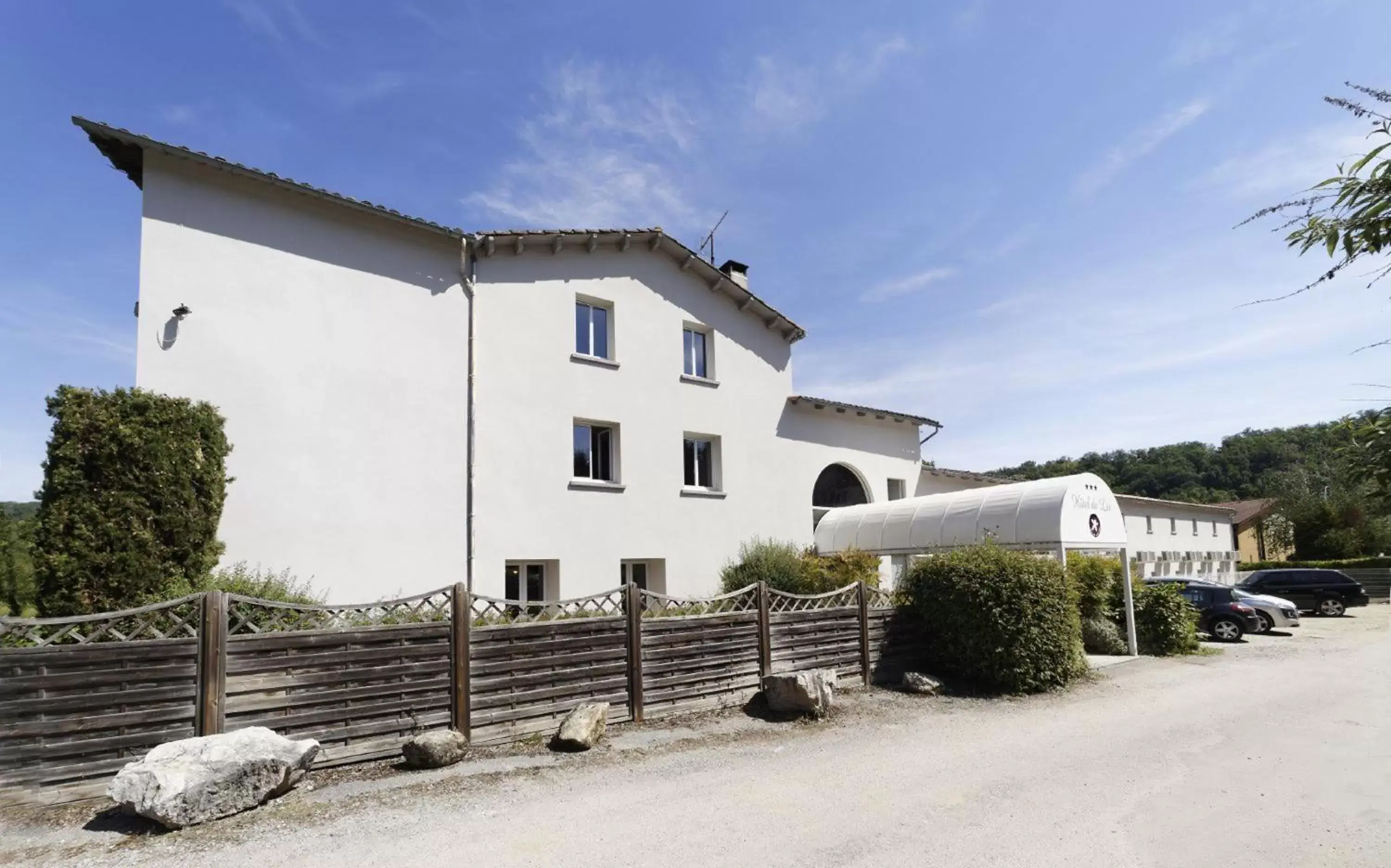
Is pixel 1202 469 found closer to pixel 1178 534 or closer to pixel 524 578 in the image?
pixel 1178 534

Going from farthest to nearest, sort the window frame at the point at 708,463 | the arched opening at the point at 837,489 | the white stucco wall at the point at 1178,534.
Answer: the white stucco wall at the point at 1178,534
the arched opening at the point at 837,489
the window frame at the point at 708,463

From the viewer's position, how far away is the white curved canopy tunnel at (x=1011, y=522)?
1606cm

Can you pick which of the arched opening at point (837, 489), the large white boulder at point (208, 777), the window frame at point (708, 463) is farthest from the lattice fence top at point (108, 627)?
the arched opening at point (837, 489)

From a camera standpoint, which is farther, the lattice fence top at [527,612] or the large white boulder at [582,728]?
the lattice fence top at [527,612]

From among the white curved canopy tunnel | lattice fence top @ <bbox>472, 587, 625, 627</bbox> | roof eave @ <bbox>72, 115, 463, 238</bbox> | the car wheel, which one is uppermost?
roof eave @ <bbox>72, 115, 463, 238</bbox>

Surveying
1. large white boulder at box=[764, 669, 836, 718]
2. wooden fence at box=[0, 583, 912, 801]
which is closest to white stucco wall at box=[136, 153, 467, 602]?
wooden fence at box=[0, 583, 912, 801]

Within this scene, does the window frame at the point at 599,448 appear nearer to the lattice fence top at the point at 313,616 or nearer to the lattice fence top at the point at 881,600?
the lattice fence top at the point at 881,600

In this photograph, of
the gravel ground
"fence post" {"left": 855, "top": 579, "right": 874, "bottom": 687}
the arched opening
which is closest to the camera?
the gravel ground

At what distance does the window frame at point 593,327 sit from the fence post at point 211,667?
10.2m

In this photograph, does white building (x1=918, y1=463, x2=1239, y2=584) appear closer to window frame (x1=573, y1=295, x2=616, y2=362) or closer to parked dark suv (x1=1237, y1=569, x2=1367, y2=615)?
parked dark suv (x1=1237, y1=569, x2=1367, y2=615)

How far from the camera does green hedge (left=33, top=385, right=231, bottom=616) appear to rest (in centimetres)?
930

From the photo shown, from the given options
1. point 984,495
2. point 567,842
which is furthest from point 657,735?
point 984,495

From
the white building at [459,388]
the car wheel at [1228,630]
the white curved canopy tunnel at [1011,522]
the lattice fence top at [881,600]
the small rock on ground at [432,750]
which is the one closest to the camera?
the small rock on ground at [432,750]

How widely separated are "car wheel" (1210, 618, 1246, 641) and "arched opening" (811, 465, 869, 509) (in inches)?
383
